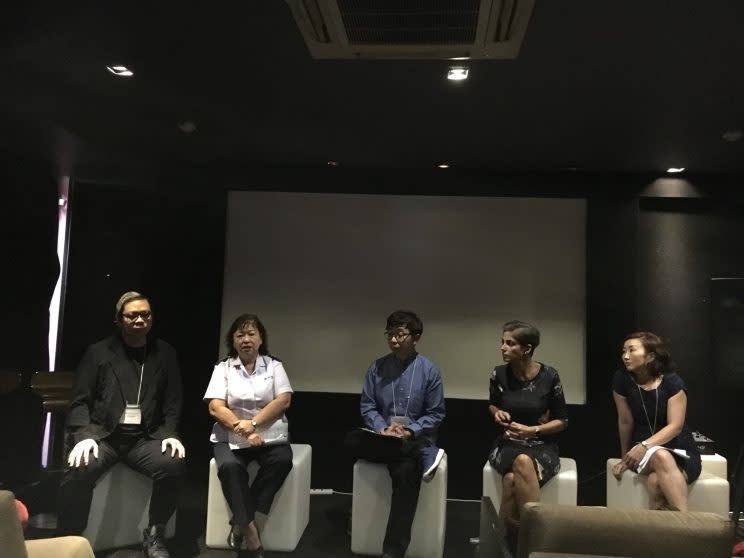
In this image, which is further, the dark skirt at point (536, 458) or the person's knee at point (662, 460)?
the dark skirt at point (536, 458)

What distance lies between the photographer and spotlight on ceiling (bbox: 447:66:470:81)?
286 centimetres

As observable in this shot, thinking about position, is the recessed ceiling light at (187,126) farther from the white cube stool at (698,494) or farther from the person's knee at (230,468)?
the white cube stool at (698,494)

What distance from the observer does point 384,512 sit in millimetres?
3279

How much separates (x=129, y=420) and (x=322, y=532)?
131 centimetres

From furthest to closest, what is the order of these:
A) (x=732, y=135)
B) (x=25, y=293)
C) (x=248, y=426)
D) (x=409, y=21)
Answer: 1. (x=25, y=293)
2. (x=732, y=135)
3. (x=248, y=426)
4. (x=409, y=21)

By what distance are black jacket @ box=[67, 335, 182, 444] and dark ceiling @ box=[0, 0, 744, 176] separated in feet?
4.65

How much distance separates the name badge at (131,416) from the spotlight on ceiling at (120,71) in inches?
67.6

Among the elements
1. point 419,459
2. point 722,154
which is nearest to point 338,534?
point 419,459

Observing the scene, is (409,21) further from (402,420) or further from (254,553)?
(254,553)

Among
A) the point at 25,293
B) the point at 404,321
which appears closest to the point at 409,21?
the point at 404,321

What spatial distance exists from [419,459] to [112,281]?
2829 millimetres

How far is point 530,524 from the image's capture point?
192 cm

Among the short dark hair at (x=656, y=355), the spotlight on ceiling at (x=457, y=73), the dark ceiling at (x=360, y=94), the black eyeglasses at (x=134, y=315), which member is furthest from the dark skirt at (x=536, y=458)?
the black eyeglasses at (x=134, y=315)

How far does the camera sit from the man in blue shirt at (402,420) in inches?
123
